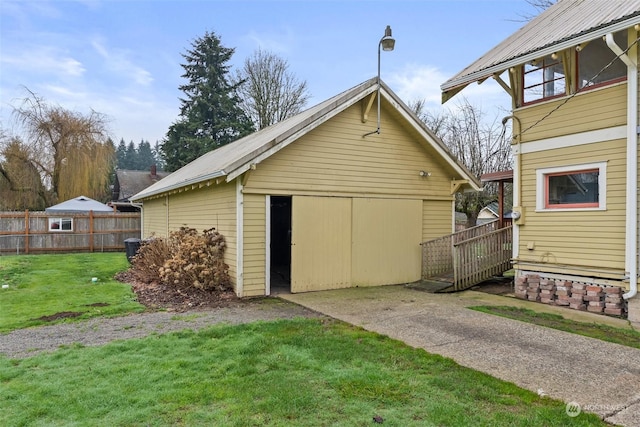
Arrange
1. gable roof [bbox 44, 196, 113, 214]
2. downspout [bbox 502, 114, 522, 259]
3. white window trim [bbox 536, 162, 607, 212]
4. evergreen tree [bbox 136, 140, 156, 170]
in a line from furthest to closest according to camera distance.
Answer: evergreen tree [bbox 136, 140, 156, 170] < gable roof [bbox 44, 196, 113, 214] < downspout [bbox 502, 114, 522, 259] < white window trim [bbox 536, 162, 607, 212]

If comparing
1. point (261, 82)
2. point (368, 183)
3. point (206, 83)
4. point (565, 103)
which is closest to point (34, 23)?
point (368, 183)

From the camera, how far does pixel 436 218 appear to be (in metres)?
11.1

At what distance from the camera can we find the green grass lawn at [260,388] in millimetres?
3211

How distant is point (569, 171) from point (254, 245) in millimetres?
6344

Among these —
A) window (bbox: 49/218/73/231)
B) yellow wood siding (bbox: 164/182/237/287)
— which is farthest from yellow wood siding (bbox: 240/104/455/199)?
window (bbox: 49/218/73/231)

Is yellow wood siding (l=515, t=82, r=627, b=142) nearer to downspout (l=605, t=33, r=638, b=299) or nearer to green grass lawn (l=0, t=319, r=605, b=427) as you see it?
downspout (l=605, t=33, r=638, b=299)

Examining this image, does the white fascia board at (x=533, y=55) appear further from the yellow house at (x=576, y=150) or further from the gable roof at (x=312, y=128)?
the gable roof at (x=312, y=128)

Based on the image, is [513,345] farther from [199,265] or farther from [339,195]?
[199,265]

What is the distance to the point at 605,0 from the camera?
7918 millimetres

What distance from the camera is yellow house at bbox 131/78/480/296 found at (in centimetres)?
848

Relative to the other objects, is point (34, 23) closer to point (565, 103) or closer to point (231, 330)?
point (231, 330)

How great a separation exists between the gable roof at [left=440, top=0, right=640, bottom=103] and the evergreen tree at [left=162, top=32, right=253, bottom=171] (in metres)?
22.6

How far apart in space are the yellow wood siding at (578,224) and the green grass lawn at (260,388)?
459cm

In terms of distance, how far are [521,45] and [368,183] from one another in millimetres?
4275
